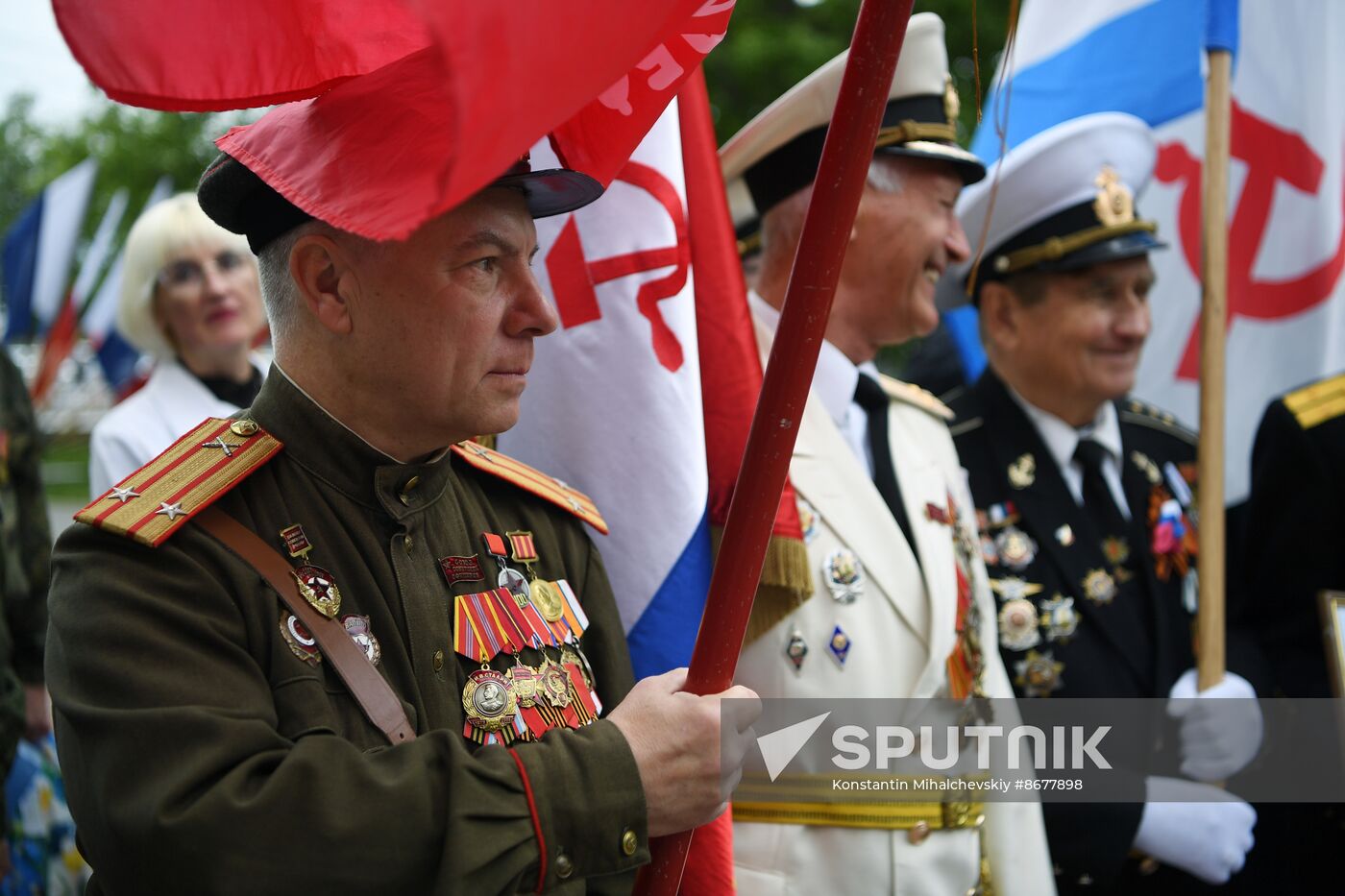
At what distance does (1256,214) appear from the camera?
5.21 m

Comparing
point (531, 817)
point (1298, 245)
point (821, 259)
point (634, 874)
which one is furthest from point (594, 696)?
point (1298, 245)

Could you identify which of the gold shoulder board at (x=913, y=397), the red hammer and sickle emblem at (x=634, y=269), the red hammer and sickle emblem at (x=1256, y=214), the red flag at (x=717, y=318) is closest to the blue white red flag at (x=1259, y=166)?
the red hammer and sickle emblem at (x=1256, y=214)

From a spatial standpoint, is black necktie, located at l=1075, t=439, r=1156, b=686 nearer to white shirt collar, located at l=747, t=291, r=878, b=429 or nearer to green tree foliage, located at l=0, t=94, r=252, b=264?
white shirt collar, located at l=747, t=291, r=878, b=429

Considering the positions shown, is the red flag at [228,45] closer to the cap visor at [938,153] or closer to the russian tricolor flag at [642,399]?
the russian tricolor flag at [642,399]

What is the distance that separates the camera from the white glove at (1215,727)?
369cm

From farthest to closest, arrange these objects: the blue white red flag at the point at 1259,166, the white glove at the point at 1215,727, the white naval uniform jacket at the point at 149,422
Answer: the blue white red flag at the point at 1259,166 < the white naval uniform jacket at the point at 149,422 < the white glove at the point at 1215,727

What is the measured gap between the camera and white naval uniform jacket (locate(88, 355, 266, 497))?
407 cm

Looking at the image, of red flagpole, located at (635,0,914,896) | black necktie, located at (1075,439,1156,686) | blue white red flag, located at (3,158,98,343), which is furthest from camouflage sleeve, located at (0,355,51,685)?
blue white red flag, located at (3,158,98,343)

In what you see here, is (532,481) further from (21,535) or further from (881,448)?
(21,535)

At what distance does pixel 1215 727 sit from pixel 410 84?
3018 mm

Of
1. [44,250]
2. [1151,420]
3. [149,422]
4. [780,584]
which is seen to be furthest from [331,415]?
[44,250]

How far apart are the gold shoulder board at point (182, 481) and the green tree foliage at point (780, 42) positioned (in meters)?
11.4

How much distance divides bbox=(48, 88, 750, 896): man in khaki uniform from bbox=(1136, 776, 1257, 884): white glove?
1949 mm

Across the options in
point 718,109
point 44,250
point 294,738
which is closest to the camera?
point 294,738
